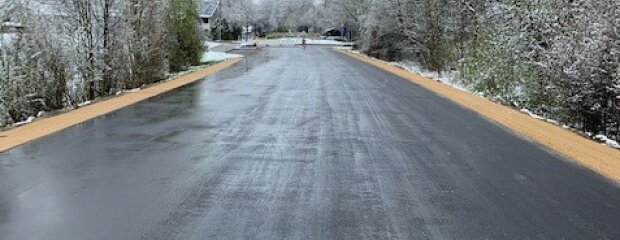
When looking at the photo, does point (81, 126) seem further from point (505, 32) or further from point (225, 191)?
point (505, 32)

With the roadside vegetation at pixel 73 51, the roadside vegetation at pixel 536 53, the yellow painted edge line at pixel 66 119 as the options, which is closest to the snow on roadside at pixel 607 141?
the roadside vegetation at pixel 536 53

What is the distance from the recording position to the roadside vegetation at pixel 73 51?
1256 cm

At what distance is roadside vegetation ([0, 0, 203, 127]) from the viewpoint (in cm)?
Result: 1256

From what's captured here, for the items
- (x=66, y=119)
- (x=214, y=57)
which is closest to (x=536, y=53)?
(x=66, y=119)

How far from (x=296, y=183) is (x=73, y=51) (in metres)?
11.0

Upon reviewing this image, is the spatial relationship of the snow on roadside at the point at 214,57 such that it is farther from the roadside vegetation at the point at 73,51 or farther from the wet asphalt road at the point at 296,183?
the wet asphalt road at the point at 296,183

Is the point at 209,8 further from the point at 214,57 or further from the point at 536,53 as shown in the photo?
the point at 536,53

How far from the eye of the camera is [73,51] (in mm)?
15414

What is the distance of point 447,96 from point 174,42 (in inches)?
563

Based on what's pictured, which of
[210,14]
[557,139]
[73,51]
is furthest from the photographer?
[210,14]

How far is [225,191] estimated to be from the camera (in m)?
6.05

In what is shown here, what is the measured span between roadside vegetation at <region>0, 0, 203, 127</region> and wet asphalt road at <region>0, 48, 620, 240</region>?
9.41 feet

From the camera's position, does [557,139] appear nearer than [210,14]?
Yes

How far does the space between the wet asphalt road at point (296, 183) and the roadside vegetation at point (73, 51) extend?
2.87m
